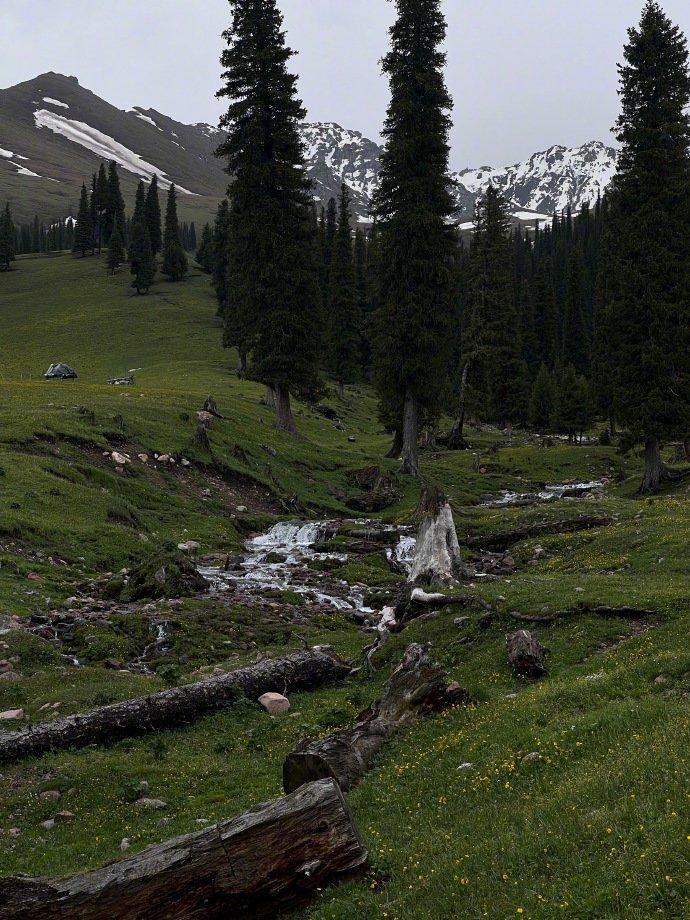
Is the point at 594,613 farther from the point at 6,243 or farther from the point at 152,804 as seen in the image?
the point at 6,243

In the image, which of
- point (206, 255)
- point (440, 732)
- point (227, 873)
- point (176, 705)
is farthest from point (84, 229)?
point (227, 873)

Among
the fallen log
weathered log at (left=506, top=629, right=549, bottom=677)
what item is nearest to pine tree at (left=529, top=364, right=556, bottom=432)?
the fallen log

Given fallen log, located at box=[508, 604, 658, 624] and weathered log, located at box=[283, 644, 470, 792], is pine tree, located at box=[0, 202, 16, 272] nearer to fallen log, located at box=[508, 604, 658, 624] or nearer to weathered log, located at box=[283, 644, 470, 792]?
fallen log, located at box=[508, 604, 658, 624]

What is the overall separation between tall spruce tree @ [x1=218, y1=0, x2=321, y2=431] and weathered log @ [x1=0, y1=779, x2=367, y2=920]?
39.0 meters

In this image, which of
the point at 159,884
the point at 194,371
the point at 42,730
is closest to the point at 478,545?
the point at 42,730

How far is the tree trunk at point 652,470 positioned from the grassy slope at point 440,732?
22.0 ft

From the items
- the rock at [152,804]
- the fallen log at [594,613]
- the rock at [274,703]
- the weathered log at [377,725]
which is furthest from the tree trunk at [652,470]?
the rock at [152,804]

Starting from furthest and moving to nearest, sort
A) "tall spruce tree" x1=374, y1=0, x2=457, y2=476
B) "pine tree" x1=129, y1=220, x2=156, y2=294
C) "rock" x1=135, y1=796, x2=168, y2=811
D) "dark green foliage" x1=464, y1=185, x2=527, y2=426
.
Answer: "pine tree" x1=129, y1=220, x2=156, y2=294 < "dark green foliage" x1=464, y1=185, x2=527, y2=426 < "tall spruce tree" x1=374, y1=0, x2=457, y2=476 < "rock" x1=135, y1=796, x2=168, y2=811

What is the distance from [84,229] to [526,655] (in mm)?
159605

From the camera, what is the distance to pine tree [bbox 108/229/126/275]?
132 metres

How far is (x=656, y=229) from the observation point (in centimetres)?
3584

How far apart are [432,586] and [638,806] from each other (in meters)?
13.1

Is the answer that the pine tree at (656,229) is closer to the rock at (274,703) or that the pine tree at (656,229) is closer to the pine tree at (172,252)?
the rock at (274,703)

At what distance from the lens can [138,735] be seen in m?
13.4
